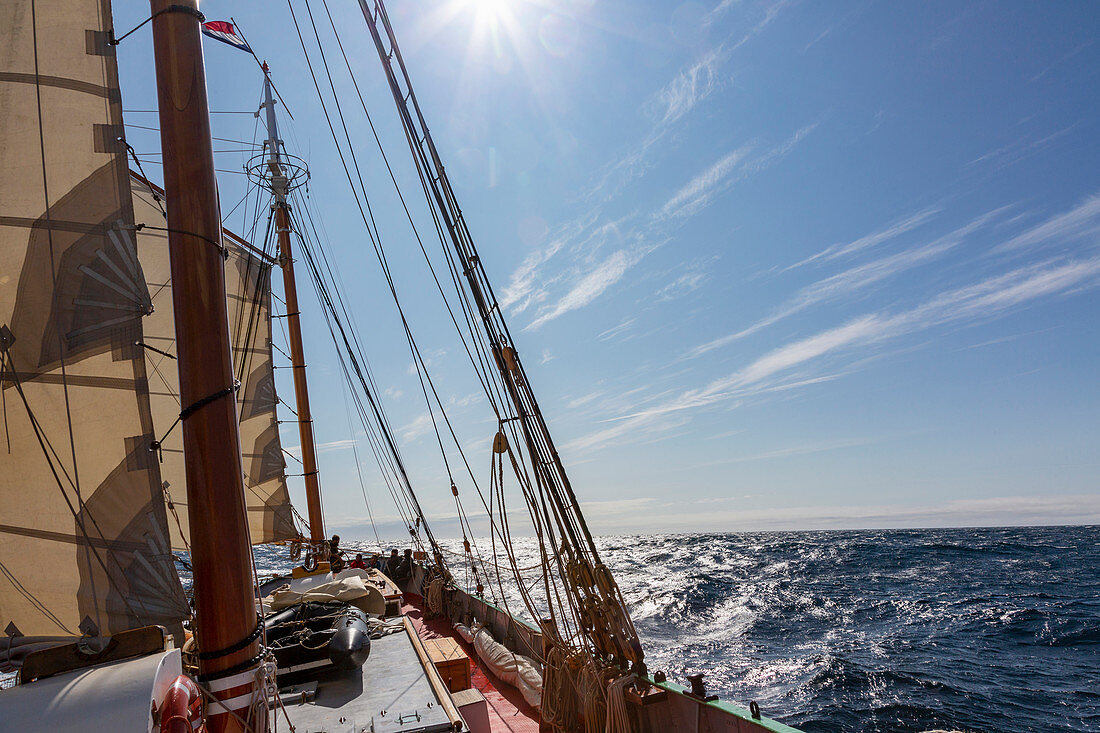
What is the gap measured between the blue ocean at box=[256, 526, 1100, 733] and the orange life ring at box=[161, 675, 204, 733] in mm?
11651

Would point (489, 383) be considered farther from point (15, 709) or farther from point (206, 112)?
point (15, 709)

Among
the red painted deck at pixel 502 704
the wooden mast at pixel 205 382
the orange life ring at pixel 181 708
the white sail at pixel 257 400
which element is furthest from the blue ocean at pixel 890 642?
the white sail at pixel 257 400

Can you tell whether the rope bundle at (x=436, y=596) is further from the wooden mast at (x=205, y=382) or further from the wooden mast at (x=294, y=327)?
the wooden mast at (x=205, y=382)

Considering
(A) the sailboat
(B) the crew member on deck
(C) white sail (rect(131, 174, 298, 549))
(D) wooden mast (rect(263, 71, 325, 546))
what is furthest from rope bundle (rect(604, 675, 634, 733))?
(C) white sail (rect(131, 174, 298, 549))

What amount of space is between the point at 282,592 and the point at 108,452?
5.28m

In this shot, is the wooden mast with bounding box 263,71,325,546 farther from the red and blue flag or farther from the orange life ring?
the orange life ring

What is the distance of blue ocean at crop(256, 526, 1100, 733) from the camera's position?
1199 centimetres

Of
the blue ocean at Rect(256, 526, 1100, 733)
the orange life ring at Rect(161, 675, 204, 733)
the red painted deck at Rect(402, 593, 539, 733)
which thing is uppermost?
the orange life ring at Rect(161, 675, 204, 733)

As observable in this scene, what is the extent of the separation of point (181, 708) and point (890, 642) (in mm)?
19851

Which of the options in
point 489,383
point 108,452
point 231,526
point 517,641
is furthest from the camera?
point 517,641

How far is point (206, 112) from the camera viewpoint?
3850 mm

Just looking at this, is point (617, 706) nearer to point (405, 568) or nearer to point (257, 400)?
point (405, 568)

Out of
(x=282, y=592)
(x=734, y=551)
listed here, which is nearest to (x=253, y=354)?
(x=282, y=592)

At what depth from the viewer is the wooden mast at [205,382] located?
11.3ft
